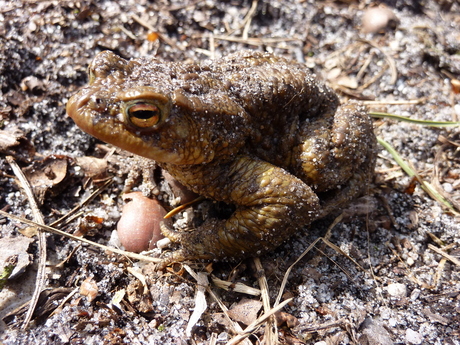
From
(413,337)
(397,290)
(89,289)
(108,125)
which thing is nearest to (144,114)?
(108,125)

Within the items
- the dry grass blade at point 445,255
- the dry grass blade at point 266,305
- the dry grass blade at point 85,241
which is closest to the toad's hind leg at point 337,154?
the dry grass blade at point 266,305

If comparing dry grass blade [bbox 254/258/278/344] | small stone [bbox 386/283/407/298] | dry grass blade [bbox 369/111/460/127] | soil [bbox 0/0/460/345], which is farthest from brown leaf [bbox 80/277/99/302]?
dry grass blade [bbox 369/111/460/127]

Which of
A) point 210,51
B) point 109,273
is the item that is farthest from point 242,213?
point 210,51

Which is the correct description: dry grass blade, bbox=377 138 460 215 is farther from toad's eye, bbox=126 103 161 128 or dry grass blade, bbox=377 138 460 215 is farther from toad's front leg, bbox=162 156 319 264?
toad's eye, bbox=126 103 161 128

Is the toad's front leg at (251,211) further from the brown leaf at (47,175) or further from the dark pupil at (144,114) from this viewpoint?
the brown leaf at (47,175)

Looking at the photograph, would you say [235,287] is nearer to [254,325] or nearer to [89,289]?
[254,325]

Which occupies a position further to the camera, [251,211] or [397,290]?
[397,290]

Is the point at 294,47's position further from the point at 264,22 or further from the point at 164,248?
the point at 164,248
